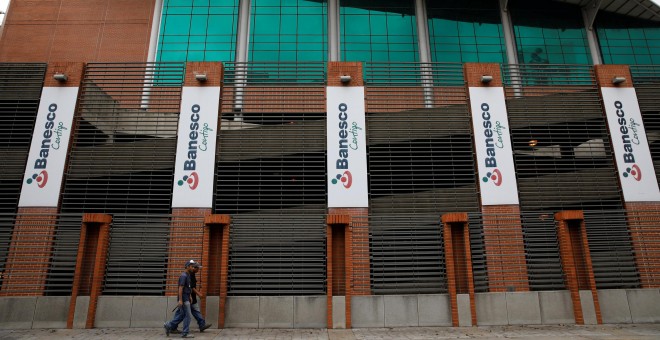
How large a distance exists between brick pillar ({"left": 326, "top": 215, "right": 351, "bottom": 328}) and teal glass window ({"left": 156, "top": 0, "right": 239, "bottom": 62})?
15.5 metres

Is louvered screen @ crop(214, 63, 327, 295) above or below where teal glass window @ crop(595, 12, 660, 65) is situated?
below

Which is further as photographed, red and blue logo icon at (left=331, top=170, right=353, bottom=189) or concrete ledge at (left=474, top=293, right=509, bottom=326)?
red and blue logo icon at (left=331, top=170, right=353, bottom=189)

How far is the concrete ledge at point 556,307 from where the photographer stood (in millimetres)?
10602

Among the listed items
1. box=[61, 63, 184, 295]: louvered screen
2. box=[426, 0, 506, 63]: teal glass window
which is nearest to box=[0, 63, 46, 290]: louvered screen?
box=[61, 63, 184, 295]: louvered screen

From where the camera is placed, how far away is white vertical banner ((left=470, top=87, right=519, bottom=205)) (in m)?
13.0

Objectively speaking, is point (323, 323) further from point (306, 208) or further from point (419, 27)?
point (419, 27)

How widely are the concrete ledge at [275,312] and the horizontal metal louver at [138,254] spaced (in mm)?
3056

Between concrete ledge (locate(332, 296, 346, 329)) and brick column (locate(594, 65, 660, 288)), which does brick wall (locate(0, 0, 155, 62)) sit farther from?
brick column (locate(594, 65, 660, 288))

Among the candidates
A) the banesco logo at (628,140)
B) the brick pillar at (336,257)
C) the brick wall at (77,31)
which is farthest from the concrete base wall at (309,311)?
the brick wall at (77,31)

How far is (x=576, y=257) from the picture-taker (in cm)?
1129

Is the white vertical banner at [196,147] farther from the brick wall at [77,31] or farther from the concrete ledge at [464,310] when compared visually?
the brick wall at [77,31]

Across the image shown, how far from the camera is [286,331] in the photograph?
997 centimetres

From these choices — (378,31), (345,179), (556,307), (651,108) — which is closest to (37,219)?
(345,179)

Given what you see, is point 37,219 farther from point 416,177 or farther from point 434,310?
point 416,177
